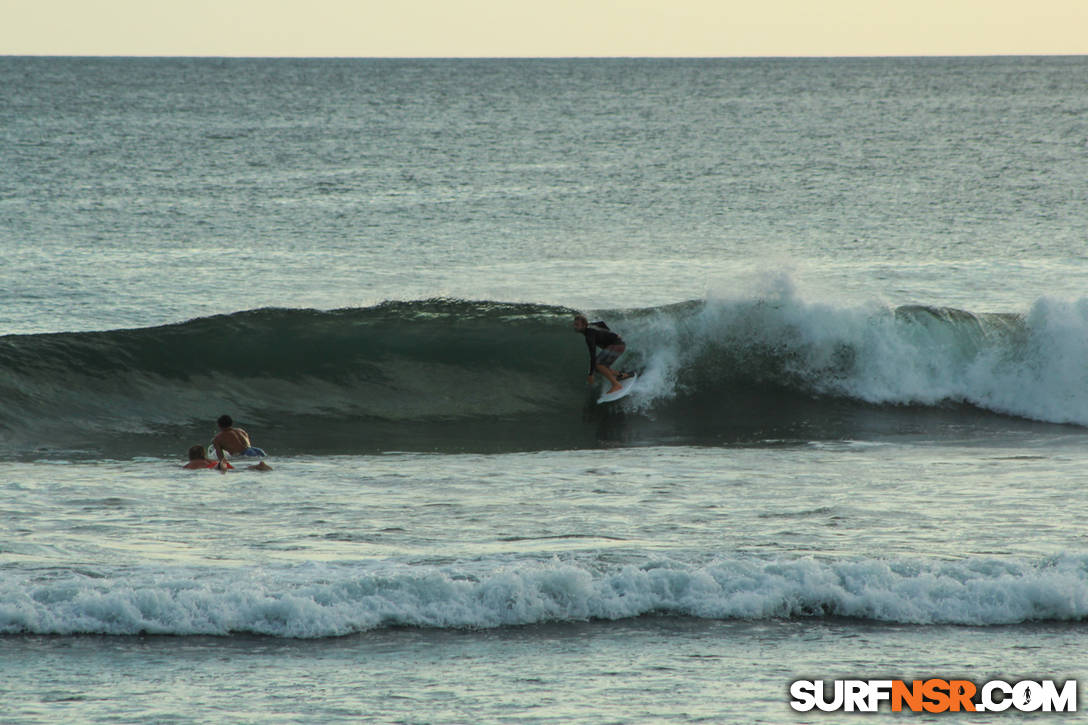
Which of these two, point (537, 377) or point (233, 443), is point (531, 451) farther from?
point (537, 377)

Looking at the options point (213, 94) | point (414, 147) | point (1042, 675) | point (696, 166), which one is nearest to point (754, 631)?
point (1042, 675)

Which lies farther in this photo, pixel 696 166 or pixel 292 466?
pixel 696 166

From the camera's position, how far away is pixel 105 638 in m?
7.82

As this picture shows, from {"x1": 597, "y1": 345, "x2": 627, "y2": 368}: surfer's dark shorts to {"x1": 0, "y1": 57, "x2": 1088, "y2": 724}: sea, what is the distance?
610 millimetres

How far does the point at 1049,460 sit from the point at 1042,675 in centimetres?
669

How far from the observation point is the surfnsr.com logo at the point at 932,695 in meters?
6.73

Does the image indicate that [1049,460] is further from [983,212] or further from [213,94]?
[213,94]

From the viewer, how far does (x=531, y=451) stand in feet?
47.7

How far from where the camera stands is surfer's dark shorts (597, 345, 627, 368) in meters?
17.0

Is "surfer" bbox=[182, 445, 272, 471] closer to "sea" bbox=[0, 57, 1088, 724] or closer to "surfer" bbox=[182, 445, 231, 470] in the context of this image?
"surfer" bbox=[182, 445, 231, 470]

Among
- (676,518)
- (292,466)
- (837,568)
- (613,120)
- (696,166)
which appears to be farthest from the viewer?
(613,120)

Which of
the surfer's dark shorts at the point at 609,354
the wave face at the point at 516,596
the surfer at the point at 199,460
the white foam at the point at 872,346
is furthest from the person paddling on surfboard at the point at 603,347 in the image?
the wave face at the point at 516,596

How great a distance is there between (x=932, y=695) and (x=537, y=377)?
38.1 feet

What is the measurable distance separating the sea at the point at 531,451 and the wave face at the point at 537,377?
2.4 inches
